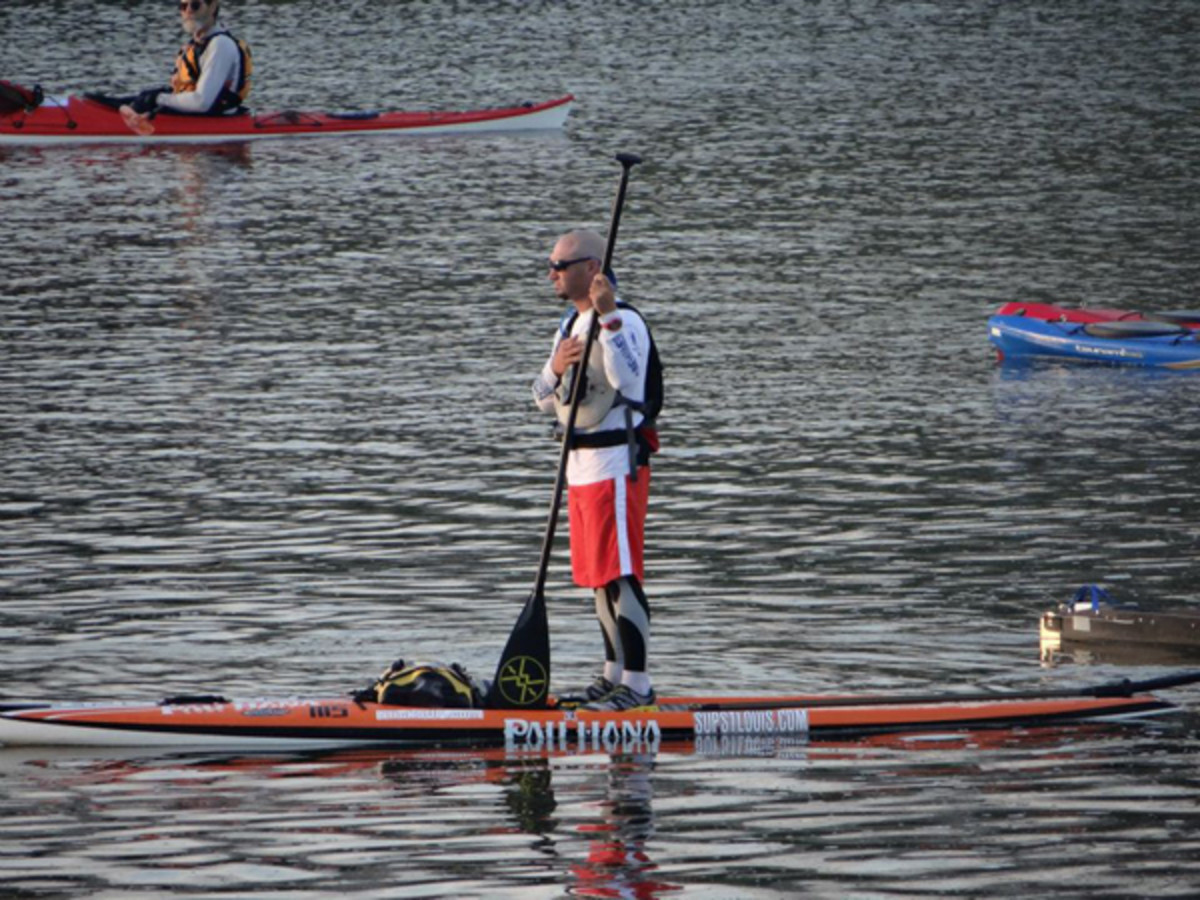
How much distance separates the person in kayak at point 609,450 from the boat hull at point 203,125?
85.8ft

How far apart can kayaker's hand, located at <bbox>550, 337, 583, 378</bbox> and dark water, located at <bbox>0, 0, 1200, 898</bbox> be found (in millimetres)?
1741

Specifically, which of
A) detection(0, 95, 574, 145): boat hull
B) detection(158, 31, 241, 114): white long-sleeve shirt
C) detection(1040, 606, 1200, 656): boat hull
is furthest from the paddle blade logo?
detection(0, 95, 574, 145): boat hull

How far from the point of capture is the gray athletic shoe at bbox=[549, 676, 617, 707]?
11.7m

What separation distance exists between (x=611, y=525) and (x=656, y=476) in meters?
6.43

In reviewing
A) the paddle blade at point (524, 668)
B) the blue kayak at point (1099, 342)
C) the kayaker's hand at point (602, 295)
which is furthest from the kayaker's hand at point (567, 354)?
the blue kayak at point (1099, 342)

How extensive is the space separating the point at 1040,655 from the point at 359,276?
15.4 m

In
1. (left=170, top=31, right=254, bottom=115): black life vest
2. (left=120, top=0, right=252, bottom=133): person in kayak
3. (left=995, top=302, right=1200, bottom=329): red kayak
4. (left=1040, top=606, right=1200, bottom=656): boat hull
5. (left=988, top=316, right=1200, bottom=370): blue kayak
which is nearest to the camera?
(left=1040, top=606, right=1200, bottom=656): boat hull

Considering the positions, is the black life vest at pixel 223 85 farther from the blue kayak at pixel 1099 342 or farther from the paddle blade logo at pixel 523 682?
the paddle blade logo at pixel 523 682

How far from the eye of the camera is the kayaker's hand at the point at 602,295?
1107cm

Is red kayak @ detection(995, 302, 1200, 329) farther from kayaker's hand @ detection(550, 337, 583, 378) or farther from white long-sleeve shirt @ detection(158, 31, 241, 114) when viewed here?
white long-sleeve shirt @ detection(158, 31, 241, 114)

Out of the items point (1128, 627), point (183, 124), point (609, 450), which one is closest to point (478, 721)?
point (609, 450)

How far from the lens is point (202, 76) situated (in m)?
36.2

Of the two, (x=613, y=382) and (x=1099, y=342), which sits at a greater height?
(x=1099, y=342)

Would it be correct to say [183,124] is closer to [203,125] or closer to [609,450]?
[203,125]
